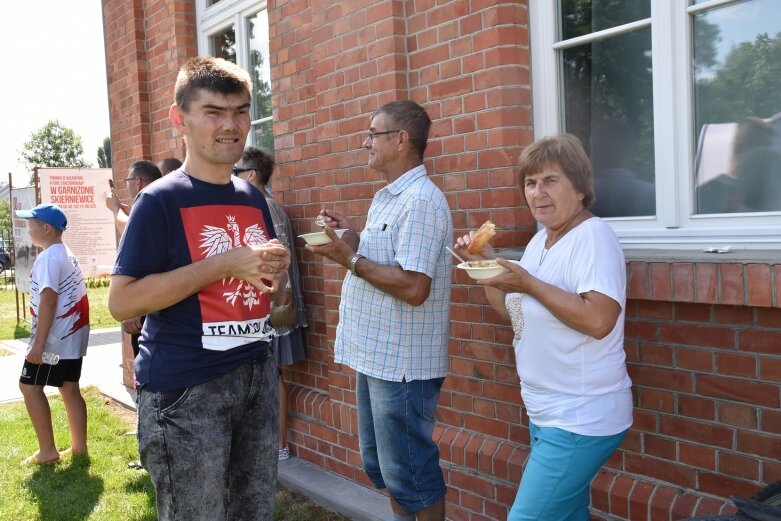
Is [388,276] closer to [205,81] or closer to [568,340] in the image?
[568,340]

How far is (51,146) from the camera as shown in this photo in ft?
210

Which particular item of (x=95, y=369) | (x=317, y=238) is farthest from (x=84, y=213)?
(x=317, y=238)

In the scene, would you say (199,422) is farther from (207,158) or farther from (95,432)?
(95,432)

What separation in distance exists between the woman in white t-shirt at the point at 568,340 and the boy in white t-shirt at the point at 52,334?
4.12m

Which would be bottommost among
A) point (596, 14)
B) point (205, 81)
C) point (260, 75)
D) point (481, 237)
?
point (481, 237)

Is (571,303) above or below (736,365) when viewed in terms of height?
above

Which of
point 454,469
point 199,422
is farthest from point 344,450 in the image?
point 199,422

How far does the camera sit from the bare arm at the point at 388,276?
110 inches

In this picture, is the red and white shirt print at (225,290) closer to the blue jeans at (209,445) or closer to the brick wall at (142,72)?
the blue jeans at (209,445)

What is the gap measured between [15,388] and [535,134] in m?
7.29

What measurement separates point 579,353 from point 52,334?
4.45 metres

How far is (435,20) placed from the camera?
11.9ft

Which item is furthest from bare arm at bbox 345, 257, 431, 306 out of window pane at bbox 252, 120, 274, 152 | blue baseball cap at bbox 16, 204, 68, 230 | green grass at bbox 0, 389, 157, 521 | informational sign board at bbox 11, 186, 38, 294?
informational sign board at bbox 11, 186, 38, 294

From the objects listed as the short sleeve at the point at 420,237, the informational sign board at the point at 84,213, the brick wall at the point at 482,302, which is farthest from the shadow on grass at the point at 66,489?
the informational sign board at the point at 84,213
